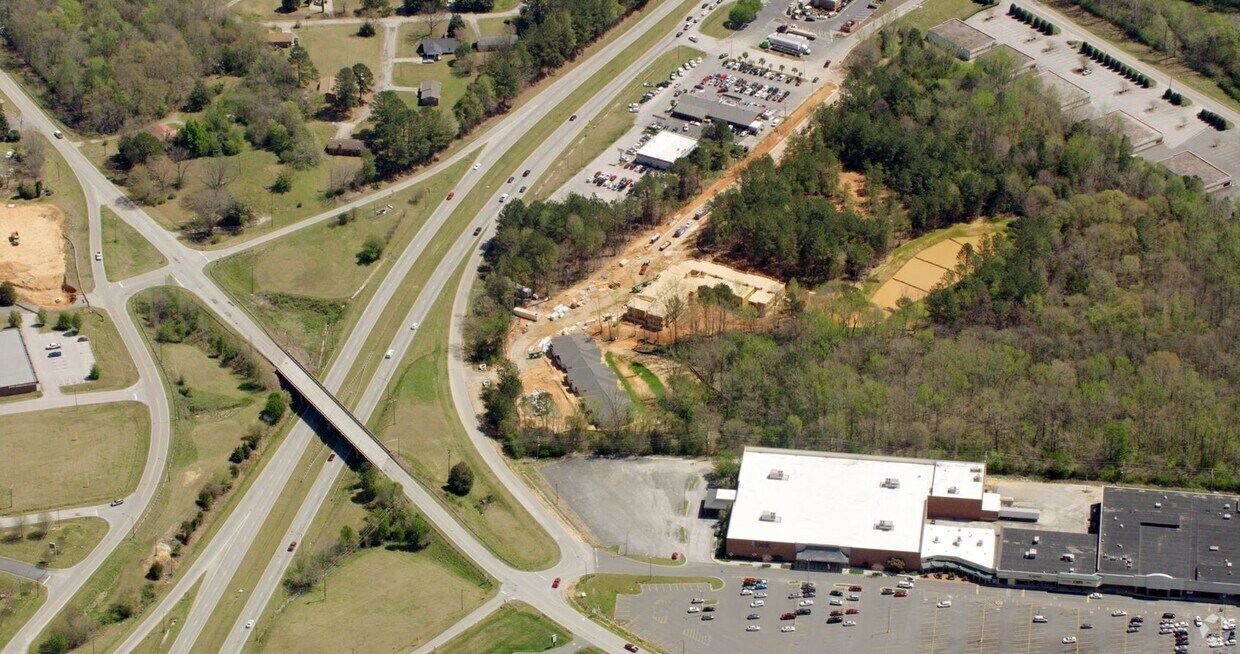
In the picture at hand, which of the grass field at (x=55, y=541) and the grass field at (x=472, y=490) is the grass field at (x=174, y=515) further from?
the grass field at (x=472, y=490)

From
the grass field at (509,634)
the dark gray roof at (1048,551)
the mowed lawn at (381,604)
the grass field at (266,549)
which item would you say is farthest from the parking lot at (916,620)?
the grass field at (266,549)

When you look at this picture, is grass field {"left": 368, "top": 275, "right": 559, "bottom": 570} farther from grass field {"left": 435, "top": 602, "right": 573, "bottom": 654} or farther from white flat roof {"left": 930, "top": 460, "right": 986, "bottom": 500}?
white flat roof {"left": 930, "top": 460, "right": 986, "bottom": 500}

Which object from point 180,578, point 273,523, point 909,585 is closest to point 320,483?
point 273,523

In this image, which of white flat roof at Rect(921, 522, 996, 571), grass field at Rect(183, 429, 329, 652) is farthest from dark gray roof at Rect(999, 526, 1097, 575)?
grass field at Rect(183, 429, 329, 652)

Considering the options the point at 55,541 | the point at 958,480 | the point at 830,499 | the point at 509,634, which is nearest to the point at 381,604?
the point at 509,634

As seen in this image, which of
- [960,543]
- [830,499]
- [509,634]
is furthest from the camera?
[830,499]

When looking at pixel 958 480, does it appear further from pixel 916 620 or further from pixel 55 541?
pixel 55 541
